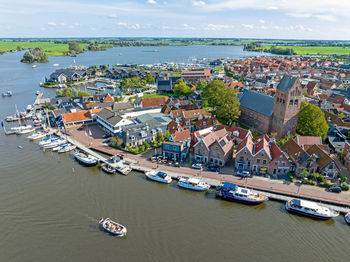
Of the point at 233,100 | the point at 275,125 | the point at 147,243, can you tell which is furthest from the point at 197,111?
the point at 147,243

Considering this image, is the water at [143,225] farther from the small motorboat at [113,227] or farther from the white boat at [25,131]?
the white boat at [25,131]

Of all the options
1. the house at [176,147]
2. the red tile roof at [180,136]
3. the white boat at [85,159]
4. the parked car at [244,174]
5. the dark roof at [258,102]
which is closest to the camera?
the parked car at [244,174]

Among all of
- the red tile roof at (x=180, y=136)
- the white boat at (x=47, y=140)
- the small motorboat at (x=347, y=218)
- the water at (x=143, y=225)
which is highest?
the red tile roof at (x=180, y=136)

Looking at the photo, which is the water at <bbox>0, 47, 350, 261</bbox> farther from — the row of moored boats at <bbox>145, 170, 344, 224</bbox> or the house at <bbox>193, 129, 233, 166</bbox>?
the house at <bbox>193, 129, 233, 166</bbox>

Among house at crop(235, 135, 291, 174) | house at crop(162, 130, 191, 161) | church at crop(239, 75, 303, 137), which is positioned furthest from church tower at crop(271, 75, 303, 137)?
house at crop(162, 130, 191, 161)

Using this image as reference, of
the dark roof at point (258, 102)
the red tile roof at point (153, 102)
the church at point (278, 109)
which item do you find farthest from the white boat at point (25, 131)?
the church at point (278, 109)

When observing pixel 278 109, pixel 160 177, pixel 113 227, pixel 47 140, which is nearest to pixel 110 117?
pixel 47 140

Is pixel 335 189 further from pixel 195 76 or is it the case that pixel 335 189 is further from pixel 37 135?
pixel 195 76

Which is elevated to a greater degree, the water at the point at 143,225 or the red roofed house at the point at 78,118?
the red roofed house at the point at 78,118
